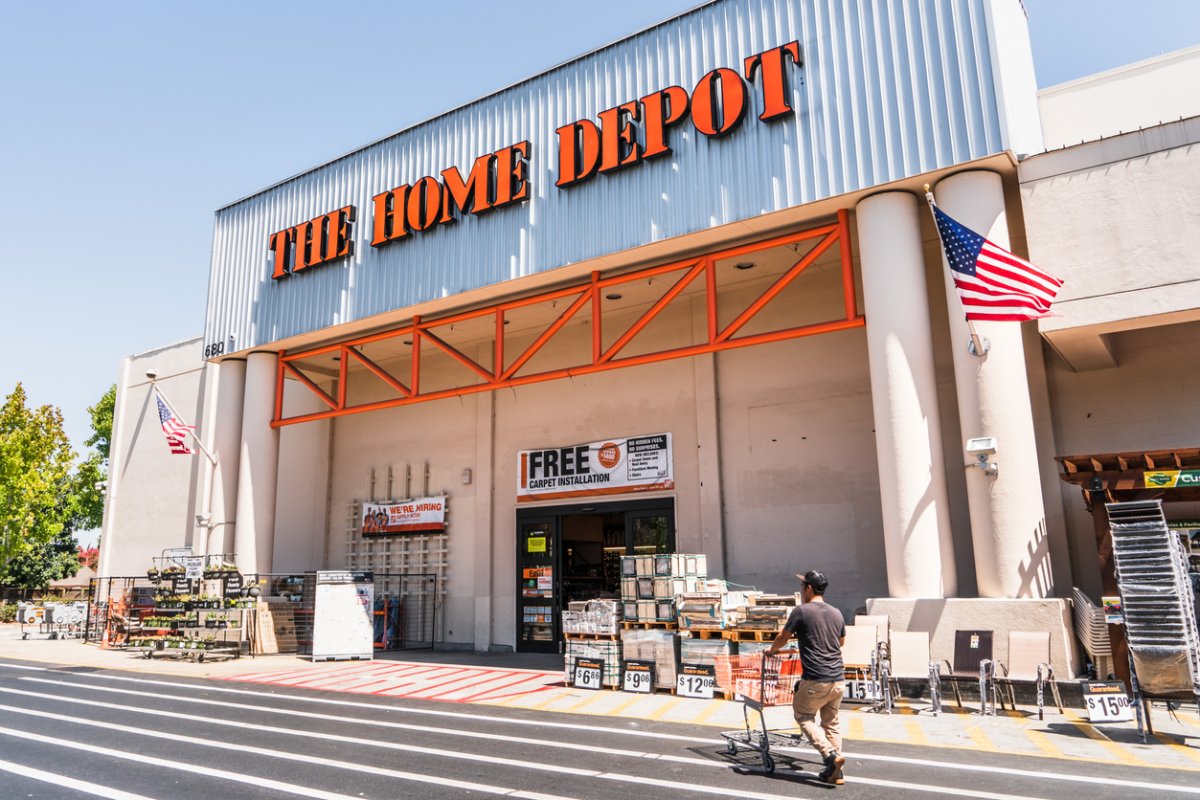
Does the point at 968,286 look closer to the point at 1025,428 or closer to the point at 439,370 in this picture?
the point at 1025,428

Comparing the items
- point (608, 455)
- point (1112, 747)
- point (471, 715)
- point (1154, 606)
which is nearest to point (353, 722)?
point (471, 715)

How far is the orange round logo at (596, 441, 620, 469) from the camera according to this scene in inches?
772

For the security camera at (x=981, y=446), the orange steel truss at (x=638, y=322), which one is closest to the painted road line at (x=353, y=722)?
the security camera at (x=981, y=446)

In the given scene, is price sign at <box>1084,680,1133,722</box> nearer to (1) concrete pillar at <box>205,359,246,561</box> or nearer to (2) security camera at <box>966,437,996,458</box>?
(2) security camera at <box>966,437,996,458</box>

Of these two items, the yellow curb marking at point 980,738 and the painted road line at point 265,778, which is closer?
the painted road line at point 265,778

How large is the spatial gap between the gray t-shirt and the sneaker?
0.64 meters

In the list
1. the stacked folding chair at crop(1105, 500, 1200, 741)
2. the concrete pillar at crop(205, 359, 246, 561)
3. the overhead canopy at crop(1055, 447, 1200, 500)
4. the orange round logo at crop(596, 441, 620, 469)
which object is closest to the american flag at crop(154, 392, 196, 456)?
the concrete pillar at crop(205, 359, 246, 561)

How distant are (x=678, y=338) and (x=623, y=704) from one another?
9406 millimetres

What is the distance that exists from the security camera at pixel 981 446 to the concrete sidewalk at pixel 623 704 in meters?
3.49

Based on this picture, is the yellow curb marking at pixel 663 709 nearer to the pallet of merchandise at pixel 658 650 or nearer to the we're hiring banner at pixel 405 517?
the pallet of merchandise at pixel 658 650

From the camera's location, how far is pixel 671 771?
25.7 ft

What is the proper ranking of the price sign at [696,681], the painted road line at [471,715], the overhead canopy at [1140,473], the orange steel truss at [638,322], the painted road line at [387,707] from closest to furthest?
the painted road line at [471,715]
the painted road line at [387,707]
the overhead canopy at [1140,473]
the price sign at [696,681]
the orange steel truss at [638,322]

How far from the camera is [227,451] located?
21922 mm

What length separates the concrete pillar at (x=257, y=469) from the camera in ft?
69.3
